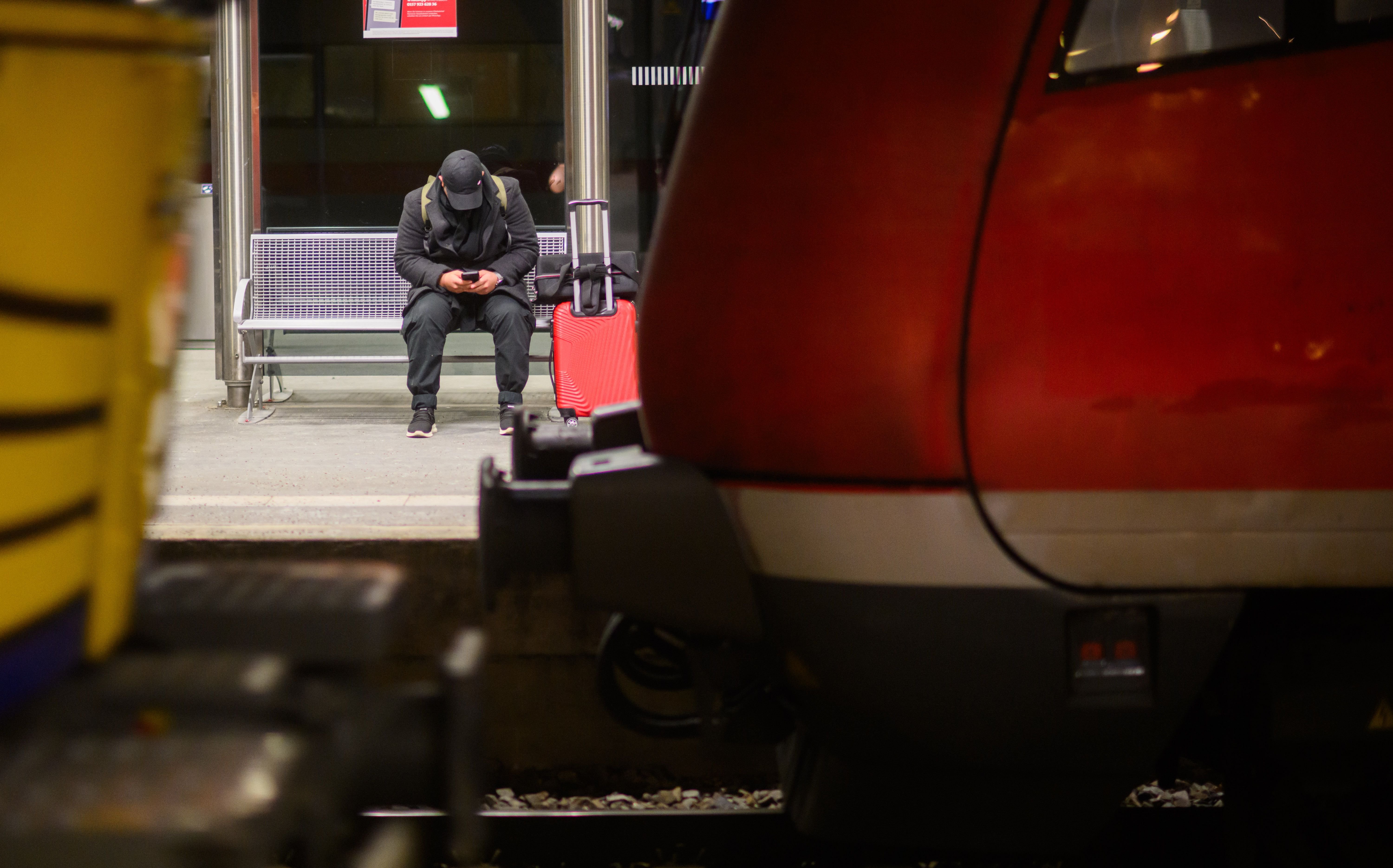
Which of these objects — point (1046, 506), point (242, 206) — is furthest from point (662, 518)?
point (242, 206)

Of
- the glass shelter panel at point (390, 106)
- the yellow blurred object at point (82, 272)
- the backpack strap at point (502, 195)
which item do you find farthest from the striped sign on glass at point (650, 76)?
the yellow blurred object at point (82, 272)

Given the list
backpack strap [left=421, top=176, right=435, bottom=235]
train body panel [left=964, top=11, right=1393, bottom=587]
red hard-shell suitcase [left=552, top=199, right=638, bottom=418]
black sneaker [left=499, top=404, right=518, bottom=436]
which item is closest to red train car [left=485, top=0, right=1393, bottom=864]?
train body panel [left=964, top=11, right=1393, bottom=587]

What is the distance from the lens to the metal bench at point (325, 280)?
729 centimetres

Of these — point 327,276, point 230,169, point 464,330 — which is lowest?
point 464,330

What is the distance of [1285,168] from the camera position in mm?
1560

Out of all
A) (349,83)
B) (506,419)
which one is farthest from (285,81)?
(506,419)

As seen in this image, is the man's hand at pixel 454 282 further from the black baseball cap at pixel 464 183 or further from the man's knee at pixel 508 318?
the black baseball cap at pixel 464 183

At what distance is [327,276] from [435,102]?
83.3 inches

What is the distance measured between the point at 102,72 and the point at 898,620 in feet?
3.72

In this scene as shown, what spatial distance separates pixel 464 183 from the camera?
6035mm

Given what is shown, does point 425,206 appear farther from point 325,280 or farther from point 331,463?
point 331,463

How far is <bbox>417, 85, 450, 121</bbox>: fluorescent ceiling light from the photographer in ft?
29.0

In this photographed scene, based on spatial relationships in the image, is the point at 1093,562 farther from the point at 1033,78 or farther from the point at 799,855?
the point at 799,855

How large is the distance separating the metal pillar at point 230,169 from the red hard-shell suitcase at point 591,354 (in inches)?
103
